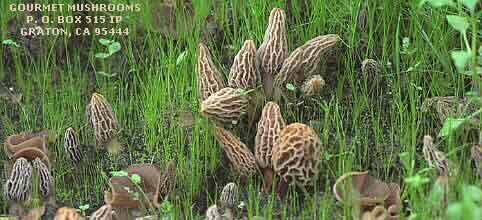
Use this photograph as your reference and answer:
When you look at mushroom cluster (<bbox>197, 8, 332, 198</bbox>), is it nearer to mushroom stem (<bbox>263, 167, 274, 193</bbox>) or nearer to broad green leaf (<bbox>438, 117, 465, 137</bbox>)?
mushroom stem (<bbox>263, 167, 274, 193</bbox>)

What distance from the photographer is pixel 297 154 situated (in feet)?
10.9

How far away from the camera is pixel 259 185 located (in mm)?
3521

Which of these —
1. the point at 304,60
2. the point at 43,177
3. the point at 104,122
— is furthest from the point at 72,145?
the point at 304,60

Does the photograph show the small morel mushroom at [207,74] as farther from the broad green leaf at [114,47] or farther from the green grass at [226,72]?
the broad green leaf at [114,47]

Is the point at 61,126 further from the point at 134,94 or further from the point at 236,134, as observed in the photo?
the point at 236,134

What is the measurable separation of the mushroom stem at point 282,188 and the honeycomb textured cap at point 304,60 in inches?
20.0

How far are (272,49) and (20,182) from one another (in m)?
1.22

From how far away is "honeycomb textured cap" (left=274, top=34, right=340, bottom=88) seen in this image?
3715mm

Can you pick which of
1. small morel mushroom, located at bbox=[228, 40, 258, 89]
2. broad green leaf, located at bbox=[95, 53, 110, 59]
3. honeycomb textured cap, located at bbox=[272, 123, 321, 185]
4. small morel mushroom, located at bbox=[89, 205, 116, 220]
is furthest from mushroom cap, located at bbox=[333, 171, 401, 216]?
broad green leaf, located at bbox=[95, 53, 110, 59]

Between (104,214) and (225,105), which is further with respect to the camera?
(225,105)

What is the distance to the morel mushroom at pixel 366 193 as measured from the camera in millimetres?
3154

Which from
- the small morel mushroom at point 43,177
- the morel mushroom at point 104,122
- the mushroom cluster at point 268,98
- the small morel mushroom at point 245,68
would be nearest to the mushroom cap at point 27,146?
the small morel mushroom at point 43,177

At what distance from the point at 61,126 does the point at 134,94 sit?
1.34ft

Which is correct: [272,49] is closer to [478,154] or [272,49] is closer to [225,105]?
[225,105]
